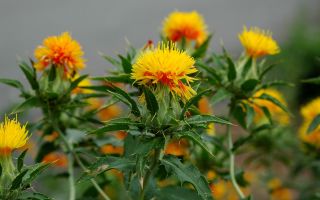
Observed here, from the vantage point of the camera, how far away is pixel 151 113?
5.71 ft

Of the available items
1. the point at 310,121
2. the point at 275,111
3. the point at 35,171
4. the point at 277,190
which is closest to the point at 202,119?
the point at 35,171

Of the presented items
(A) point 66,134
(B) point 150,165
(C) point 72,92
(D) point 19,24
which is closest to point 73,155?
(A) point 66,134

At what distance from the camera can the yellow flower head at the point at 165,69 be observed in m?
1.70

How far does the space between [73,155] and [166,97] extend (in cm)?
81

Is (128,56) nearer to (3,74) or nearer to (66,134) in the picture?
(66,134)

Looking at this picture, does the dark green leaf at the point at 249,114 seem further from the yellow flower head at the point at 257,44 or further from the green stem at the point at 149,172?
the green stem at the point at 149,172

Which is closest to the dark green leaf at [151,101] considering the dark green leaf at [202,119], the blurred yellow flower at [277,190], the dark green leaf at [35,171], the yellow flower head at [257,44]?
the dark green leaf at [202,119]

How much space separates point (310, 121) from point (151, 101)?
4.45ft

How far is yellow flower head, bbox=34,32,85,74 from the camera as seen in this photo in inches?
86.3

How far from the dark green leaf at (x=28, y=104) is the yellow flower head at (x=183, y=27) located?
68cm

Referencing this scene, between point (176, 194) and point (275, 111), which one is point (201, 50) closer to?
point (176, 194)

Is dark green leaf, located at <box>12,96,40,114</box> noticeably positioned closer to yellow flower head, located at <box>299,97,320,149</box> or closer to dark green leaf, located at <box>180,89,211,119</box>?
dark green leaf, located at <box>180,89,211,119</box>

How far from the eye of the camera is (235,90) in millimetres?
2369

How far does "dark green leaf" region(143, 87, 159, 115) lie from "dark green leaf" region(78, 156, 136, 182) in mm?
217
